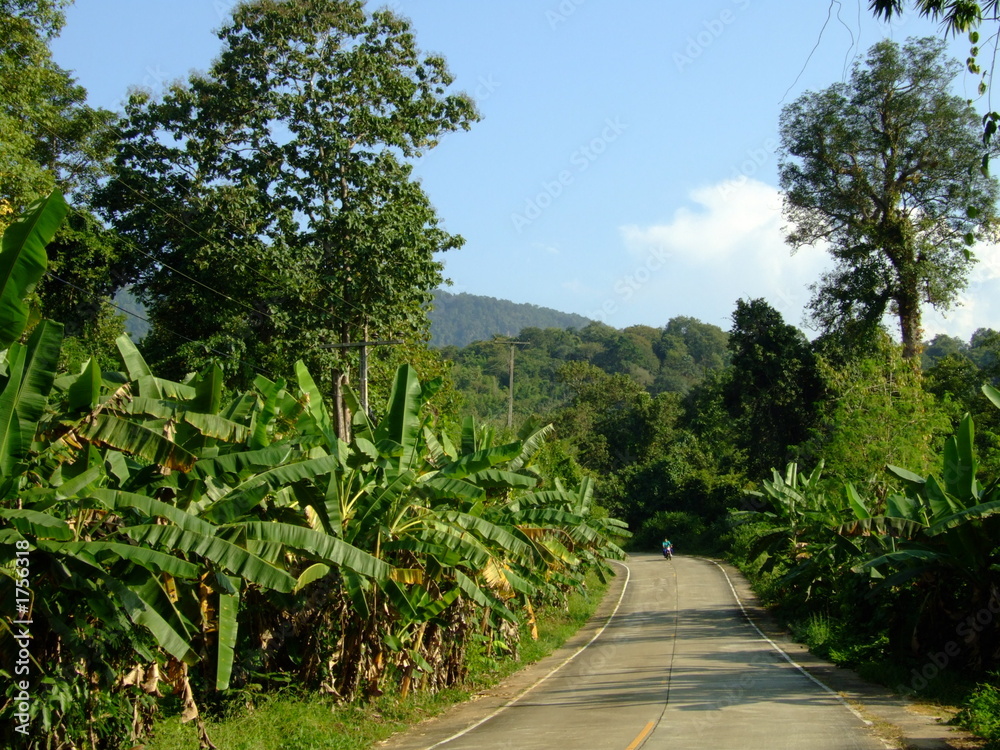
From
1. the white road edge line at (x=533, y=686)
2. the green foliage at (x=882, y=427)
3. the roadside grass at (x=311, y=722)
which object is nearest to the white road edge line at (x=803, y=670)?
the white road edge line at (x=533, y=686)

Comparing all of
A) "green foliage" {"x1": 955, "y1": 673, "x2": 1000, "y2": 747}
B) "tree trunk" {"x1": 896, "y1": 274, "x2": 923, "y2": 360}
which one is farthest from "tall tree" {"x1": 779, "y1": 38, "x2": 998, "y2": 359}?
"green foliage" {"x1": 955, "y1": 673, "x2": 1000, "y2": 747}

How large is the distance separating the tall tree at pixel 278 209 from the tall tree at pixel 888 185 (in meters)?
15.4

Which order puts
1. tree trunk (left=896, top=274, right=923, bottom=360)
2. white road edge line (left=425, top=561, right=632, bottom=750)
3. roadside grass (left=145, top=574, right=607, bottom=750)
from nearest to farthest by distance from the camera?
roadside grass (left=145, top=574, right=607, bottom=750)
white road edge line (left=425, top=561, right=632, bottom=750)
tree trunk (left=896, top=274, right=923, bottom=360)

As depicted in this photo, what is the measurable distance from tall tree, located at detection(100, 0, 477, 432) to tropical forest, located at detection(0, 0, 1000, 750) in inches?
3.9

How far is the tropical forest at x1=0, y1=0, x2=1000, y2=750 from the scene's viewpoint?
8.05 meters

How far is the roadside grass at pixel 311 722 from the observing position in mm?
9297

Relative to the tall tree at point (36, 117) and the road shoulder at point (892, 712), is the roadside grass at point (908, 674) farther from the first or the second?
the tall tree at point (36, 117)

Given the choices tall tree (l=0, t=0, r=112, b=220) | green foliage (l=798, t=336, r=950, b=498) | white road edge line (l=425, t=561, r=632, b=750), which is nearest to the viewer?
white road edge line (l=425, t=561, r=632, b=750)

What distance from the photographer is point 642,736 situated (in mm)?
10438

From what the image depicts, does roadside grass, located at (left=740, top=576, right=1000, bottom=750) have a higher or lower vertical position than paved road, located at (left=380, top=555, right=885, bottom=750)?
higher

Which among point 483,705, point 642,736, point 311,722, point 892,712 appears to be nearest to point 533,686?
point 483,705

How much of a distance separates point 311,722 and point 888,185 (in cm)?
2916

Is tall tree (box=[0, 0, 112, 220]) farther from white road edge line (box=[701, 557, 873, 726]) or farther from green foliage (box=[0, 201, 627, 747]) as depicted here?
white road edge line (box=[701, 557, 873, 726])

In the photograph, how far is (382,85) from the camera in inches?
1064
